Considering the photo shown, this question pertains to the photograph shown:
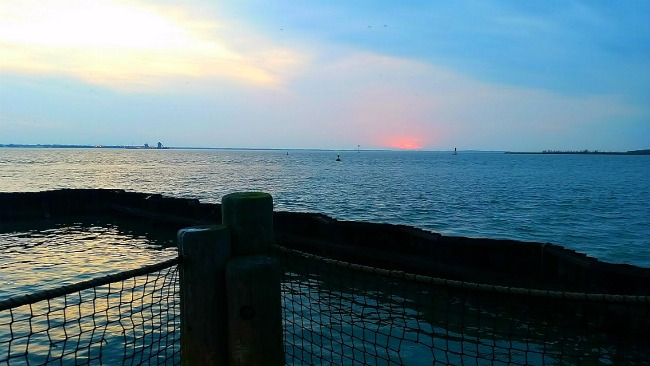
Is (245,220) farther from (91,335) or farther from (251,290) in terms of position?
(91,335)

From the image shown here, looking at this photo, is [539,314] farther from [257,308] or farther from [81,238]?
[81,238]

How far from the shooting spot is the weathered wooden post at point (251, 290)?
3.36m

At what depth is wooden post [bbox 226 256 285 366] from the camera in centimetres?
335

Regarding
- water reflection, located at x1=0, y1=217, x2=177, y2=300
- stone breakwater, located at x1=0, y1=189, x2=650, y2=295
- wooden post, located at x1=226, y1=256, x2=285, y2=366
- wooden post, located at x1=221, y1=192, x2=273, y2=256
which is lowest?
water reflection, located at x1=0, y1=217, x2=177, y2=300

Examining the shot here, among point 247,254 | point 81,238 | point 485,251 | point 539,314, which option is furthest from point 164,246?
point 247,254

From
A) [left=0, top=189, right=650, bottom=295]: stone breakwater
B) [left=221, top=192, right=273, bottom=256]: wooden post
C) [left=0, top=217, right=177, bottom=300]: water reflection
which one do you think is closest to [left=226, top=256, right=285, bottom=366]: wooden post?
[left=221, top=192, right=273, bottom=256]: wooden post

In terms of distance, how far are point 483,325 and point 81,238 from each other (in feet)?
67.5

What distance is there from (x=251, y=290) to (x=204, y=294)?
363 mm

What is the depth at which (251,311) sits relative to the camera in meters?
3.37

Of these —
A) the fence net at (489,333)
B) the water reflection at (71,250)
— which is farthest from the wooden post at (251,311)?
the water reflection at (71,250)

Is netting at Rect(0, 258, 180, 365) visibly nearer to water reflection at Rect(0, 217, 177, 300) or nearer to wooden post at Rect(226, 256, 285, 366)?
water reflection at Rect(0, 217, 177, 300)

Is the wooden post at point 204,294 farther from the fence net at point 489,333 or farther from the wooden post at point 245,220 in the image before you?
the fence net at point 489,333

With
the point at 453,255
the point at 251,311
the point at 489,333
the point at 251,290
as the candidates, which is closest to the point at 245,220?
the point at 251,290

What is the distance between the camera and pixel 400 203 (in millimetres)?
45344
